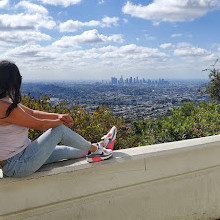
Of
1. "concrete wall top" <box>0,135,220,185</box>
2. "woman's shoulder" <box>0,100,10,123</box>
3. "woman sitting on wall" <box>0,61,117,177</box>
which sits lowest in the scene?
"concrete wall top" <box>0,135,220,185</box>

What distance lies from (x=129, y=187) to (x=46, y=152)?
84cm

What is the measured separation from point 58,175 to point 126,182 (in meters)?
0.64

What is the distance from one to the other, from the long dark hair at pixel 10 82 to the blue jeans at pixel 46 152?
1.27 ft

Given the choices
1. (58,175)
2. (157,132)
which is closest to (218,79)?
(157,132)

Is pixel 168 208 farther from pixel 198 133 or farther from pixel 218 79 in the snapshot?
pixel 218 79

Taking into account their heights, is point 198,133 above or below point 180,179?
above

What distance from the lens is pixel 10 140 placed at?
2.39m

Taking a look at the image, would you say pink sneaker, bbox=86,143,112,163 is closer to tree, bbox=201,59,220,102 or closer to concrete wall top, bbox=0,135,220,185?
concrete wall top, bbox=0,135,220,185

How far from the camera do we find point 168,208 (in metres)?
2.80

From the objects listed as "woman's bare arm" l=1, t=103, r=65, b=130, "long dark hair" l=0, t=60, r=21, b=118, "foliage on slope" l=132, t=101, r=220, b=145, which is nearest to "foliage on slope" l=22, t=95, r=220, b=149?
"foliage on slope" l=132, t=101, r=220, b=145

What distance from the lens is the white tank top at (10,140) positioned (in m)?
2.36

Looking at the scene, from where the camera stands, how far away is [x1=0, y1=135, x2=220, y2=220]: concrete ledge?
7.38ft

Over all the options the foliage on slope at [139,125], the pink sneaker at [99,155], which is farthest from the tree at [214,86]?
the pink sneaker at [99,155]

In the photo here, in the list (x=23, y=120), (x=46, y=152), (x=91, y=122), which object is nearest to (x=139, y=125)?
(x=91, y=122)
